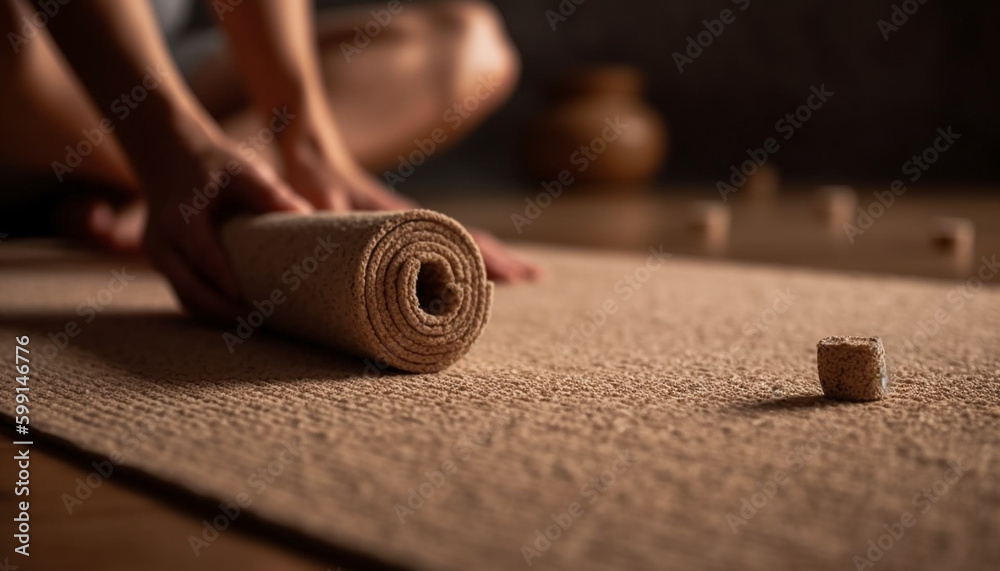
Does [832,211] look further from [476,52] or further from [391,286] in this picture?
[391,286]

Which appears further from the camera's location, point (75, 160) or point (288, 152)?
point (75, 160)

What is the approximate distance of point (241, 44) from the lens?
4.73ft

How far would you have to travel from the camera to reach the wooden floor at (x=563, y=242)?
1.62ft

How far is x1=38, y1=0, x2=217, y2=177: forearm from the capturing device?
3.63 ft

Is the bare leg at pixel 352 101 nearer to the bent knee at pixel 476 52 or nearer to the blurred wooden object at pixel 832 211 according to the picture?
the bent knee at pixel 476 52

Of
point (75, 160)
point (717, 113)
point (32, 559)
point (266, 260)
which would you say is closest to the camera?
point (32, 559)

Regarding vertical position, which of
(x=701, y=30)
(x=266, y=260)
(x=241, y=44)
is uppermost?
(x=701, y=30)

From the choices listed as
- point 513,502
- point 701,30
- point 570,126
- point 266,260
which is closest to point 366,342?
point 266,260

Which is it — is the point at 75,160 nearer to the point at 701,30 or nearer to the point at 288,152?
the point at 288,152

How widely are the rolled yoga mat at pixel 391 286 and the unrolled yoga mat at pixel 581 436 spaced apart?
0.10 feet

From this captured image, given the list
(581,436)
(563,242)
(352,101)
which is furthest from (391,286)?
(352,101)

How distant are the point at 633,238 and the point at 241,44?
1.01 m

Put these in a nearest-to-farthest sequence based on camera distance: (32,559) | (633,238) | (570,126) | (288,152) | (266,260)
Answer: (32,559), (266,260), (288,152), (633,238), (570,126)

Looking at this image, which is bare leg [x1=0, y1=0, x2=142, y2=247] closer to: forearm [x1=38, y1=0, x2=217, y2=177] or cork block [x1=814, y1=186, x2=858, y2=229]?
forearm [x1=38, y1=0, x2=217, y2=177]
